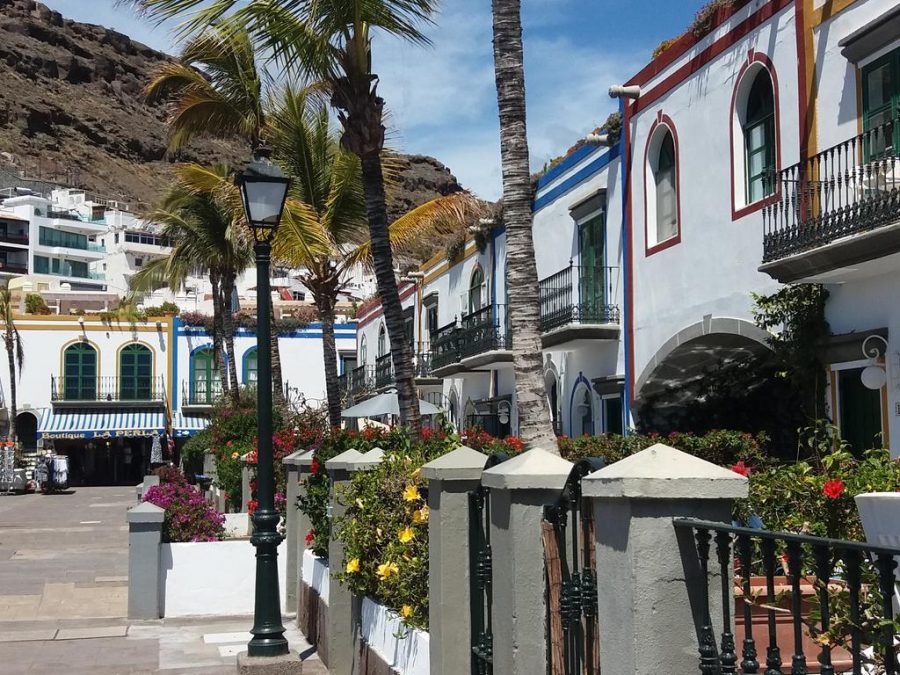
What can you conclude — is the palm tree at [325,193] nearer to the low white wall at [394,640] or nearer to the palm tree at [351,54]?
the palm tree at [351,54]

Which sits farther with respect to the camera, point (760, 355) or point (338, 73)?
point (760, 355)

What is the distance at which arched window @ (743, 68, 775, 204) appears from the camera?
50.1ft

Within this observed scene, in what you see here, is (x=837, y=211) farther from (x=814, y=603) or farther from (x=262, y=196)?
(x=814, y=603)

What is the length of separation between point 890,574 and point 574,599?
1957mm

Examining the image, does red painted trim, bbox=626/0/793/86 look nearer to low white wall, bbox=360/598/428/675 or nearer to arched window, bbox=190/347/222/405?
low white wall, bbox=360/598/428/675

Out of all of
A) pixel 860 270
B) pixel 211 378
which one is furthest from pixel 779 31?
pixel 211 378

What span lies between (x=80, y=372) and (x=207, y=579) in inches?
1779

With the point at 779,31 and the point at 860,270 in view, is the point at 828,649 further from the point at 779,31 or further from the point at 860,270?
the point at 779,31

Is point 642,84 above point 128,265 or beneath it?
beneath

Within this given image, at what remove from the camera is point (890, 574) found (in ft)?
9.78

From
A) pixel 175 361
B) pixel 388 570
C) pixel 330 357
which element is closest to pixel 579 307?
pixel 330 357

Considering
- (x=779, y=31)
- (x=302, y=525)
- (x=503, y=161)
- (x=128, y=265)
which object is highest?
(x=128, y=265)

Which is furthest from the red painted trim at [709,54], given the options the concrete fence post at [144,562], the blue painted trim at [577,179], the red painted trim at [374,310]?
the red painted trim at [374,310]

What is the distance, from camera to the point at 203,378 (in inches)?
2260
